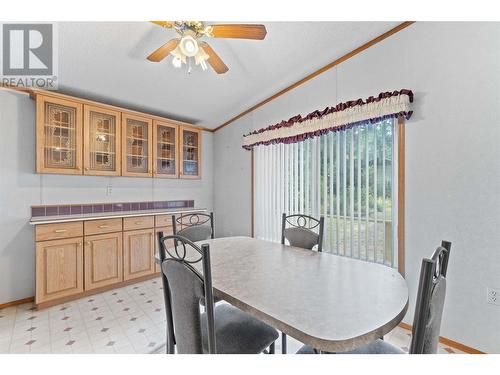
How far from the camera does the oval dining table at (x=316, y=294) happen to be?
754 mm

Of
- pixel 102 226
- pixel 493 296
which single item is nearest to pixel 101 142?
pixel 102 226

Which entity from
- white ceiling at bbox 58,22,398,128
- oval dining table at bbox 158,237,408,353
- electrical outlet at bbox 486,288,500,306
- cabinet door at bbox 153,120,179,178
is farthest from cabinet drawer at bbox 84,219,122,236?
electrical outlet at bbox 486,288,500,306

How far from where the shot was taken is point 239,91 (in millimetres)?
3127

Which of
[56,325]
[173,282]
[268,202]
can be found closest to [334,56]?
[268,202]

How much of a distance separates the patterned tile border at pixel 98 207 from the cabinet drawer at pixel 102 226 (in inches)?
16.2

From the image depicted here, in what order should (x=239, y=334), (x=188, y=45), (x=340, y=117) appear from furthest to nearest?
(x=340, y=117), (x=188, y=45), (x=239, y=334)

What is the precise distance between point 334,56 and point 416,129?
1.12 m

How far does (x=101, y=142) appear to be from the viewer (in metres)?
2.87

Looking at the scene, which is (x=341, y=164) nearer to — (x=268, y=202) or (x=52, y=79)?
(x=268, y=202)

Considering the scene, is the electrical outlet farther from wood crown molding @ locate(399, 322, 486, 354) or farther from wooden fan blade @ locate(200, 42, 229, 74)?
wooden fan blade @ locate(200, 42, 229, 74)

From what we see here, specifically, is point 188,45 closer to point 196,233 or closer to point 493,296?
point 196,233

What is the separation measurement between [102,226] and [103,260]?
38cm

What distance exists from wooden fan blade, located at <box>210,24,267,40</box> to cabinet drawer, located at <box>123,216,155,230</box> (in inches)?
89.2

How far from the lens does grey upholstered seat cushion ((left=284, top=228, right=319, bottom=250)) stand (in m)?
1.87
